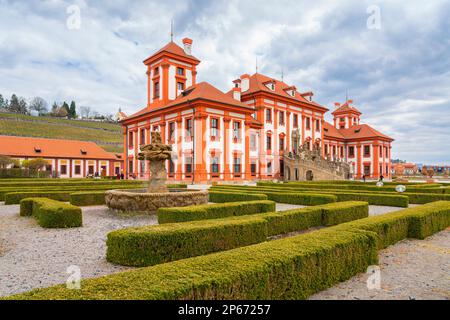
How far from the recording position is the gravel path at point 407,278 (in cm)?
428

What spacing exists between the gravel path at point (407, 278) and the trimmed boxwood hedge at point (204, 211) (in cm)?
441

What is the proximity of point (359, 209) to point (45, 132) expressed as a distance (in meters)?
82.3

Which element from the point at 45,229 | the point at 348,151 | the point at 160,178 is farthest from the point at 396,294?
the point at 348,151

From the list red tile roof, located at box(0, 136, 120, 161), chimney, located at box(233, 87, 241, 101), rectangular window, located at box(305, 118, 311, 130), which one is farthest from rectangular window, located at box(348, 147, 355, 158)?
red tile roof, located at box(0, 136, 120, 161)

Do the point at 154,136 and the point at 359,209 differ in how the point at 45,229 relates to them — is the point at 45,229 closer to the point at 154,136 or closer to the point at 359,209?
the point at 154,136

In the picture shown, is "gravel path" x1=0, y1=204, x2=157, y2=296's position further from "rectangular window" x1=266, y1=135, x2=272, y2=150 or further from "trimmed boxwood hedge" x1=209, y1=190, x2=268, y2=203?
"rectangular window" x1=266, y1=135, x2=272, y2=150

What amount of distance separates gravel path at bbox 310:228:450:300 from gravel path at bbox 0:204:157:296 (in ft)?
12.3

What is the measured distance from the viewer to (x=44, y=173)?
121ft

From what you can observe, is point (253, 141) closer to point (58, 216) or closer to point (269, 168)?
point (269, 168)

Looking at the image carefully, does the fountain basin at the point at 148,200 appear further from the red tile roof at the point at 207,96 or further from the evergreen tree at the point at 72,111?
the evergreen tree at the point at 72,111

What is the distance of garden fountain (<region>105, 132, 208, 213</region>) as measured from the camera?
10.9 m

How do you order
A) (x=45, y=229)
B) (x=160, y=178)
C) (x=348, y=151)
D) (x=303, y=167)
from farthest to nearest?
(x=348, y=151) < (x=303, y=167) < (x=160, y=178) < (x=45, y=229)

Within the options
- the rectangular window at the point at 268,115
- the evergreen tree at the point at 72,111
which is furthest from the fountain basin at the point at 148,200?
the evergreen tree at the point at 72,111

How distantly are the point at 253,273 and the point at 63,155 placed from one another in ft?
156
